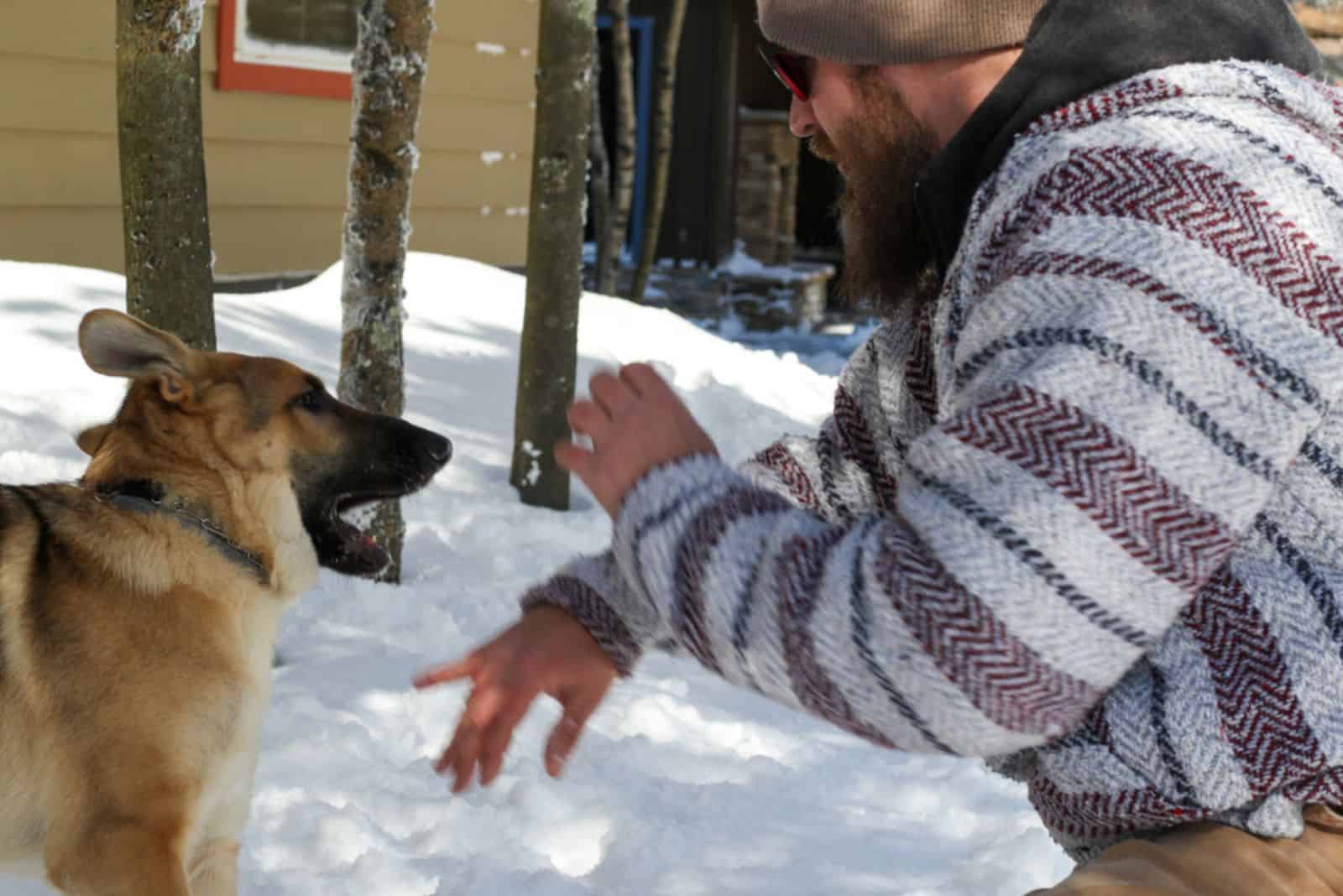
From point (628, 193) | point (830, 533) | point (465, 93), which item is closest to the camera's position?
point (830, 533)

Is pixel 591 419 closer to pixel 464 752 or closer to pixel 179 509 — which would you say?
pixel 464 752

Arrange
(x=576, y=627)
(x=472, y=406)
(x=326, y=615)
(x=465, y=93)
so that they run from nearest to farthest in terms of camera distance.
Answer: (x=576, y=627), (x=326, y=615), (x=472, y=406), (x=465, y=93)

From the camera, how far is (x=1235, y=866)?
68.1 inches

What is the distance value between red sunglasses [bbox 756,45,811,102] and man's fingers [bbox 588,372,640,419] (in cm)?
63

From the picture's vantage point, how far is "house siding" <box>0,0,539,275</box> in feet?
25.2

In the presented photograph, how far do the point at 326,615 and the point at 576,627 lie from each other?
9.71 ft

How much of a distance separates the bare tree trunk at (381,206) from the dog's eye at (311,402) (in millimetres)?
1711

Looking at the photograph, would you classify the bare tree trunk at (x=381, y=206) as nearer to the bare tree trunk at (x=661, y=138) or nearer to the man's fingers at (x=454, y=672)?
the man's fingers at (x=454, y=672)

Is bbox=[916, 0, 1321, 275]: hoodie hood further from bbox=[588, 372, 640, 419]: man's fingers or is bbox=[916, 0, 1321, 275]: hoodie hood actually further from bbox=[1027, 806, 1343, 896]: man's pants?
bbox=[1027, 806, 1343, 896]: man's pants

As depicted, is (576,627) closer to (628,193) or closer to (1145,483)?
(1145,483)

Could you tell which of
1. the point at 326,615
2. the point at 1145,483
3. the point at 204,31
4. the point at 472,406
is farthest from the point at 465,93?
the point at 1145,483

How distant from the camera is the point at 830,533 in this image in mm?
1542

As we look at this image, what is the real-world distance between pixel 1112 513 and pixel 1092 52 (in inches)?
25.2

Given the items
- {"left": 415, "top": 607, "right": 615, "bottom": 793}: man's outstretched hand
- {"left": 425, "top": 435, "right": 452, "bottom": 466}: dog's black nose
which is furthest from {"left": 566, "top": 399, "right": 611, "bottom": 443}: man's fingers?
{"left": 425, "top": 435, "right": 452, "bottom": 466}: dog's black nose
